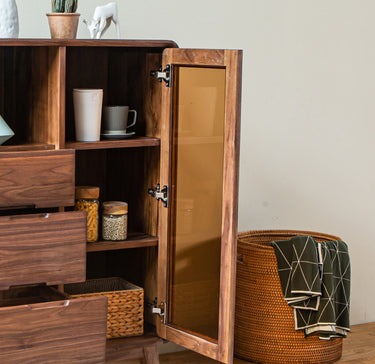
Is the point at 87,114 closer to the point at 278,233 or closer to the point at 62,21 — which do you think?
the point at 62,21

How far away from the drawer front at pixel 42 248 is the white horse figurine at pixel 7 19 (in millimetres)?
514

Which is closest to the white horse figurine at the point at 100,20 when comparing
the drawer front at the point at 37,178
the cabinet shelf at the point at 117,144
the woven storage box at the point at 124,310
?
the cabinet shelf at the point at 117,144

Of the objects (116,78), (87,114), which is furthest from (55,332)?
(116,78)

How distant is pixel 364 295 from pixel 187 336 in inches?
54.3

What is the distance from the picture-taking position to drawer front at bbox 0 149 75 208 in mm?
2326

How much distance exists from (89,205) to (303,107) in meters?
1.19

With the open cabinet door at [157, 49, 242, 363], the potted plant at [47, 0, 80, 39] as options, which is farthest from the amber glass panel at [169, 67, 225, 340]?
the potted plant at [47, 0, 80, 39]

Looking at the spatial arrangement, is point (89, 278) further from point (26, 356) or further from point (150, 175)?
point (26, 356)

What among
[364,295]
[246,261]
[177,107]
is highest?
[177,107]

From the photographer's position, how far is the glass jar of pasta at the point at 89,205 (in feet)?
8.63

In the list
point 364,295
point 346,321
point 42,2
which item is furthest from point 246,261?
point 42,2

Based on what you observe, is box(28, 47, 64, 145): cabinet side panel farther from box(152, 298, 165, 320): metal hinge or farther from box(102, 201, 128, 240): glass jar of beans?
box(152, 298, 165, 320): metal hinge

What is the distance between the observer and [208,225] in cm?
258

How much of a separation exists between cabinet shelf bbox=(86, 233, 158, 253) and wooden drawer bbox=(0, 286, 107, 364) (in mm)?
240
